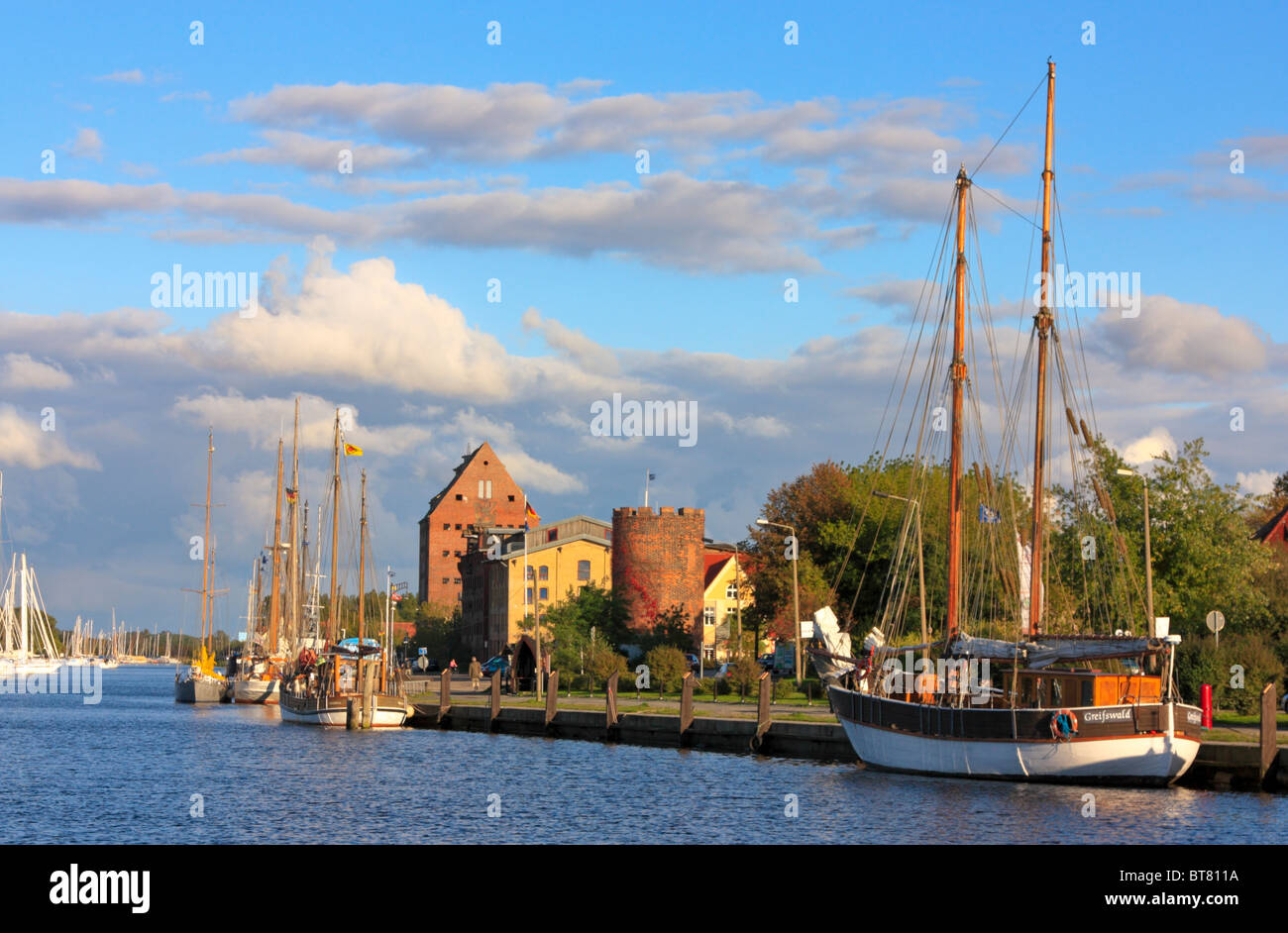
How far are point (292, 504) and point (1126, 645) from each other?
79058 mm

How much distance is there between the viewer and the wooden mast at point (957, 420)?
153ft

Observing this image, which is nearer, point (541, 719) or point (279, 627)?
point (541, 719)

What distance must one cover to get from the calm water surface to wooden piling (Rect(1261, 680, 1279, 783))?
0.93 meters

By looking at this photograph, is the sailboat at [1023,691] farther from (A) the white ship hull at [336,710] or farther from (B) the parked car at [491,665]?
(B) the parked car at [491,665]

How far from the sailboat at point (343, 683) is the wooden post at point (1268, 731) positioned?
45.3 meters

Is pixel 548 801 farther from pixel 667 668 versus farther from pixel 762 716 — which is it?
pixel 667 668

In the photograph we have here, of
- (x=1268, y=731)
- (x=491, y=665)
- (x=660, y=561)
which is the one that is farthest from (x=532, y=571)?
(x=1268, y=731)

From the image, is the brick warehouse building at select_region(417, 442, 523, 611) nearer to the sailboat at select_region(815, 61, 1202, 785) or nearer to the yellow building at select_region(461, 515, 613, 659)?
the yellow building at select_region(461, 515, 613, 659)

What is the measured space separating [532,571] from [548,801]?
77.1 meters

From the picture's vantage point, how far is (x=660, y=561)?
333 feet
